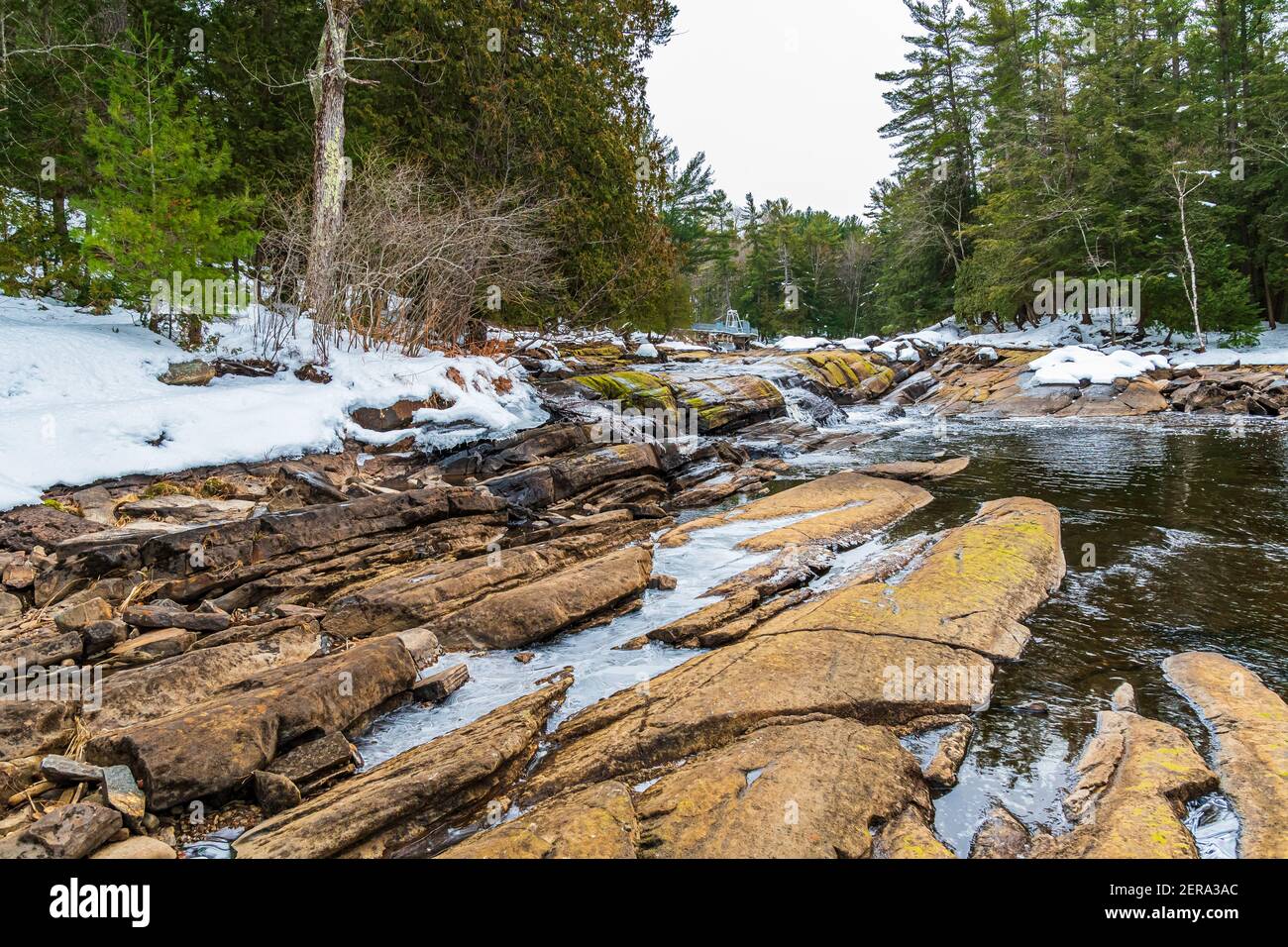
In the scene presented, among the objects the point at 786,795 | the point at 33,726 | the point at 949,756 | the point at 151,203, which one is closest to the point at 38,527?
the point at 33,726

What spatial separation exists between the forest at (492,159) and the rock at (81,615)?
6.59 meters

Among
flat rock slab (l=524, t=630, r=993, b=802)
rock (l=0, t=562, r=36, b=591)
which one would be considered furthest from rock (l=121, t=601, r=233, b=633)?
flat rock slab (l=524, t=630, r=993, b=802)

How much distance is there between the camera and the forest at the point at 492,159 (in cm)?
1035

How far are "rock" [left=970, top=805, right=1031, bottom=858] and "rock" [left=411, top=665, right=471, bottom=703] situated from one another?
137 inches

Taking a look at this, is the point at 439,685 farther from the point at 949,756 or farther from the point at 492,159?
the point at 492,159

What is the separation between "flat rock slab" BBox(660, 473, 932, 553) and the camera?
26.3ft

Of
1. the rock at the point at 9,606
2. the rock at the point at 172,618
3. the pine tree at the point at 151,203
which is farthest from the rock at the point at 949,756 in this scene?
the pine tree at the point at 151,203

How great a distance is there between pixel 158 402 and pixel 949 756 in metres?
9.66

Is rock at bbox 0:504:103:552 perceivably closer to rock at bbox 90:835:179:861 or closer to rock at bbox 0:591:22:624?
rock at bbox 0:591:22:624
